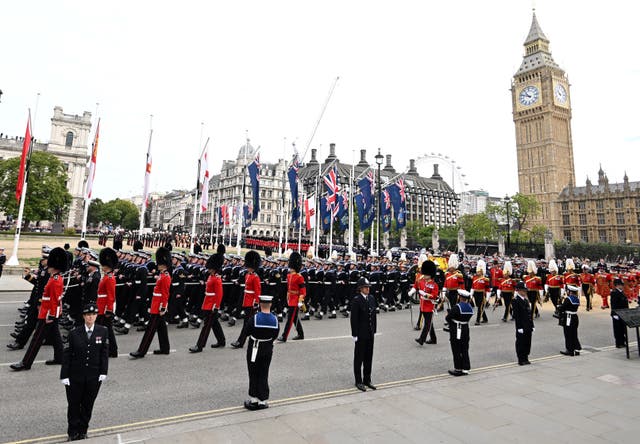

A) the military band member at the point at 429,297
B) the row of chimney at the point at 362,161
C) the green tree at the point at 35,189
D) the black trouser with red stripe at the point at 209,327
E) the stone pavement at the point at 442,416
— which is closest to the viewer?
the stone pavement at the point at 442,416

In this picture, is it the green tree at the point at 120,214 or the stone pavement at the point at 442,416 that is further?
the green tree at the point at 120,214

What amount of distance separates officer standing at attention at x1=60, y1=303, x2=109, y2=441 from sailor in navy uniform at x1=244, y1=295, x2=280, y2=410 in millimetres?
2005

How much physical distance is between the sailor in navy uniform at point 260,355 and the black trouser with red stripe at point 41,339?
449 centimetres

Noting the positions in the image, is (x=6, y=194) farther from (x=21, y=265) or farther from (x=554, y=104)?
(x=554, y=104)

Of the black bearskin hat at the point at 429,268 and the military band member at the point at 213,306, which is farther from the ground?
the black bearskin hat at the point at 429,268

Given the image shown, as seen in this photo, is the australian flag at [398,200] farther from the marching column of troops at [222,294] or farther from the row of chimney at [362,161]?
the row of chimney at [362,161]

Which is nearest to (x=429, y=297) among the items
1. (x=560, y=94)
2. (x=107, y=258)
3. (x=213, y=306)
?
(x=213, y=306)

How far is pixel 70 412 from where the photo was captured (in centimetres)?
456

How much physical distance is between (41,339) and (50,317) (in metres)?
0.43

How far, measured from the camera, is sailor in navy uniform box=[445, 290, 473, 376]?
779cm

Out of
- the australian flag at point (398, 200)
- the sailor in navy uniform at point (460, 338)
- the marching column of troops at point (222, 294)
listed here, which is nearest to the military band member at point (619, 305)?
the marching column of troops at point (222, 294)

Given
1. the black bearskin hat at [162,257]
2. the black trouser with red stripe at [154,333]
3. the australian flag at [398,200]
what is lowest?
the black trouser with red stripe at [154,333]

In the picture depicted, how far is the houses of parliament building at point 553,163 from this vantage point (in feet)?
294

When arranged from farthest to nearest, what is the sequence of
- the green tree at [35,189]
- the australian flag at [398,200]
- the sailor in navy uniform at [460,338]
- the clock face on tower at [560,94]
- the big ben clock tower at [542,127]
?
the clock face on tower at [560,94] < the big ben clock tower at [542,127] < the green tree at [35,189] < the australian flag at [398,200] < the sailor in navy uniform at [460,338]
